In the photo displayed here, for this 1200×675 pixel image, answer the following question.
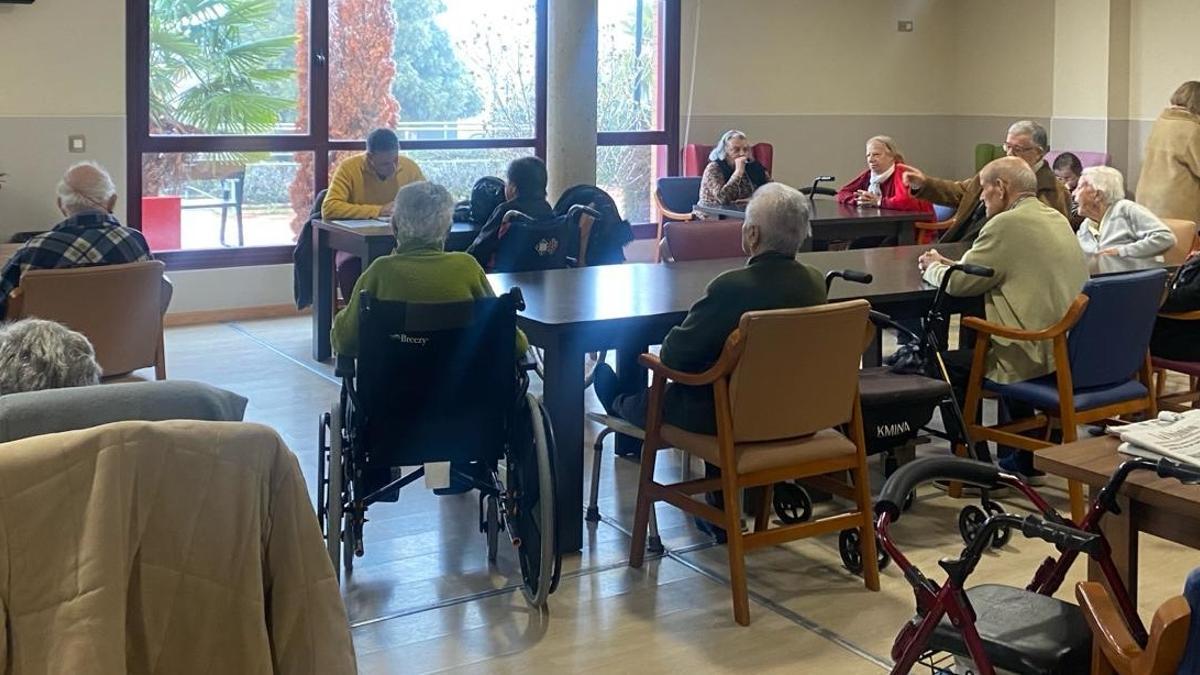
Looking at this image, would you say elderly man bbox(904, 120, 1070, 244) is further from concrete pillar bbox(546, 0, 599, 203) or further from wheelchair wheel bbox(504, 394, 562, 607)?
wheelchair wheel bbox(504, 394, 562, 607)

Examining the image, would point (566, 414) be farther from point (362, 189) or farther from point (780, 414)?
point (362, 189)

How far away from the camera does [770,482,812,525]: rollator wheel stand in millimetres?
4305

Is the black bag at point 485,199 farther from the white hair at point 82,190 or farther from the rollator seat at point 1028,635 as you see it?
the rollator seat at point 1028,635

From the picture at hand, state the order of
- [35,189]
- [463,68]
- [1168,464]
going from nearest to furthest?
[1168,464], [35,189], [463,68]

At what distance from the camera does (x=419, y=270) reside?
365cm

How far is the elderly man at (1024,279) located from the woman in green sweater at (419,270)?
1751 millimetres

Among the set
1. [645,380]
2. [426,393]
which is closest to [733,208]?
[645,380]

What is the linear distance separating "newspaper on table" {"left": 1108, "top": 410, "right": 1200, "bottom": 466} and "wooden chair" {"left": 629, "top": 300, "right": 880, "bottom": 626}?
1108 millimetres

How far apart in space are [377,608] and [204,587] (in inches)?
64.1

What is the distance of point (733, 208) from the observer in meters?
7.68

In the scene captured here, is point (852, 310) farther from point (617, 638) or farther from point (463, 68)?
point (463, 68)

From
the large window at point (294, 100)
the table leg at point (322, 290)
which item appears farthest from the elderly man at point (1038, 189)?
the large window at point (294, 100)

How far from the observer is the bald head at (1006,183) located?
4.69 meters

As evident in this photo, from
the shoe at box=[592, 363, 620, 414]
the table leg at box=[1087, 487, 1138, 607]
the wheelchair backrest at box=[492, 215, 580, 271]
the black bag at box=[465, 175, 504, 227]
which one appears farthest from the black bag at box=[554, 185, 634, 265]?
the table leg at box=[1087, 487, 1138, 607]
